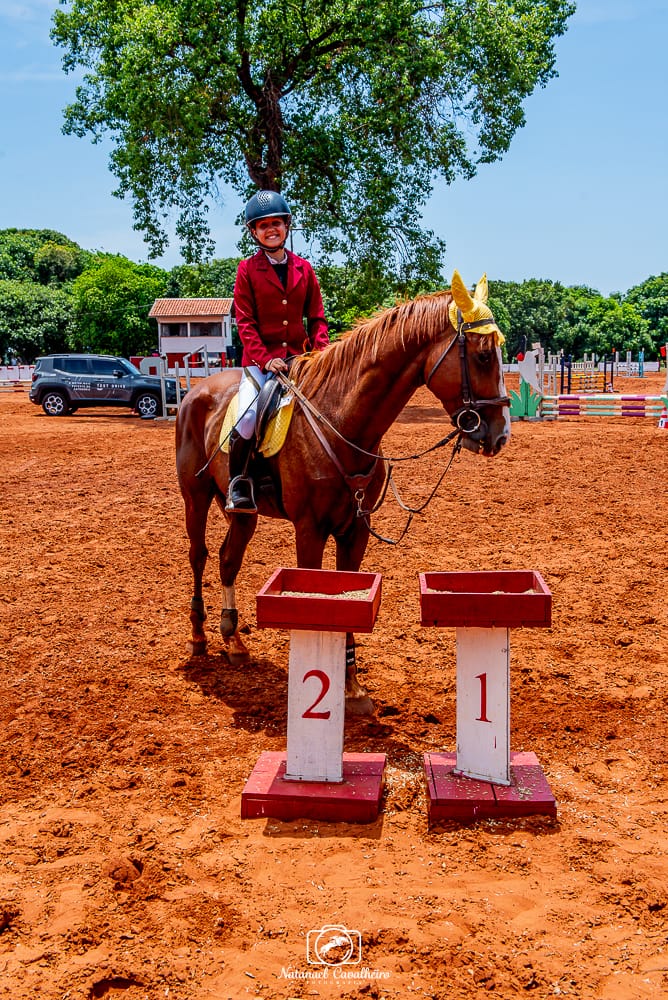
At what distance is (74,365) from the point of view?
24953 mm

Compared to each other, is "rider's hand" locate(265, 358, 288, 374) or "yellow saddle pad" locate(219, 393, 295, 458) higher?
"rider's hand" locate(265, 358, 288, 374)

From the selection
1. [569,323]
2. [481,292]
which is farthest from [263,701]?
[569,323]

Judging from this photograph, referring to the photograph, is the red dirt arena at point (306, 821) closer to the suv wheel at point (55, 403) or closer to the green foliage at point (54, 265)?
the suv wheel at point (55, 403)

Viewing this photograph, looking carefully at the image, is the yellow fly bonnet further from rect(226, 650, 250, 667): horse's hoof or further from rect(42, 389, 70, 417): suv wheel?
rect(42, 389, 70, 417): suv wheel

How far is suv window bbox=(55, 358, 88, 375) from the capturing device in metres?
24.8

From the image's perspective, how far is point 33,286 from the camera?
62469 millimetres

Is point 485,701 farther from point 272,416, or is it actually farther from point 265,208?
point 265,208

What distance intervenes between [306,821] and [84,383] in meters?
22.6

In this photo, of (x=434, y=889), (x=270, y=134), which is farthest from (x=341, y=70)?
(x=434, y=889)

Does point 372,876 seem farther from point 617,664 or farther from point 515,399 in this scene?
point 515,399

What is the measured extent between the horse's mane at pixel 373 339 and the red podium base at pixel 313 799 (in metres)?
2.28

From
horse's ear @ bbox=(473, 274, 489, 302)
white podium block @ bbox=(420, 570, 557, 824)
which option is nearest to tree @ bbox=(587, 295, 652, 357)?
horse's ear @ bbox=(473, 274, 489, 302)

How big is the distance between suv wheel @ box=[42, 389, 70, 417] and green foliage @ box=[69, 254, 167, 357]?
121ft

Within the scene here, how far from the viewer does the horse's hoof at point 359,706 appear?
5043 millimetres
